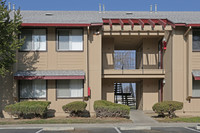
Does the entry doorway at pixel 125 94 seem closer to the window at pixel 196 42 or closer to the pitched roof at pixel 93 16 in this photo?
the pitched roof at pixel 93 16

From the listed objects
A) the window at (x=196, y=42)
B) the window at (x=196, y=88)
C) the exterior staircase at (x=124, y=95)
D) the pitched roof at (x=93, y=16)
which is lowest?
the exterior staircase at (x=124, y=95)

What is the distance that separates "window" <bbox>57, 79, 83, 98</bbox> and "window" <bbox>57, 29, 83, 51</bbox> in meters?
2.30

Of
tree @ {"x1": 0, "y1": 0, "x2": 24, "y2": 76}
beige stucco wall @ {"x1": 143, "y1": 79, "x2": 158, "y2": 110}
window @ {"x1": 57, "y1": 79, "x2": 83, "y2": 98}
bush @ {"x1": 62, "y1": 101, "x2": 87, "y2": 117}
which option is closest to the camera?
tree @ {"x1": 0, "y1": 0, "x2": 24, "y2": 76}

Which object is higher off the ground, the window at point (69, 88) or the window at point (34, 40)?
the window at point (34, 40)

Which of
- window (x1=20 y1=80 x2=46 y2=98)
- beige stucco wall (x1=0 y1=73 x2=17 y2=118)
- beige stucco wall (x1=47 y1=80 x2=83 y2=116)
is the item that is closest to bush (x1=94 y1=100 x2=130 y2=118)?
beige stucco wall (x1=47 y1=80 x2=83 y2=116)

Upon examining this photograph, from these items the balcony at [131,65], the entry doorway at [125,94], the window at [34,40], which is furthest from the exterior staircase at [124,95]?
the window at [34,40]

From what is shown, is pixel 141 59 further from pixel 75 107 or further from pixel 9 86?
pixel 9 86

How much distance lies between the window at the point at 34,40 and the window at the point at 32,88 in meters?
2.30

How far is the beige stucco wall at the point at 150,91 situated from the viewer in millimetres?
21812

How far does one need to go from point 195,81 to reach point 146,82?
4431 mm

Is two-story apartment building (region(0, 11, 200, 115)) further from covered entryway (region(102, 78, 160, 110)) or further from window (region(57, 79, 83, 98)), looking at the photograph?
covered entryway (region(102, 78, 160, 110))

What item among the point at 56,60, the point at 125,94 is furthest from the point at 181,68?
the point at 125,94

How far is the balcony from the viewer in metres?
19.9

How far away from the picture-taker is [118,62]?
68.9 ft
